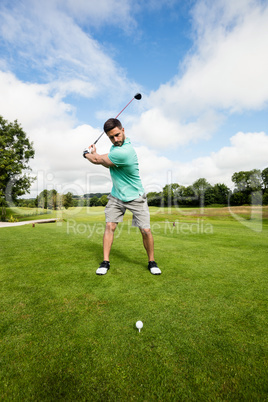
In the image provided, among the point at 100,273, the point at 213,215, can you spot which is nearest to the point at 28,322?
the point at 100,273

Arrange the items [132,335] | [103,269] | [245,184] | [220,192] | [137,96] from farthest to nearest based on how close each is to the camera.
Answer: [220,192]
[245,184]
[137,96]
[103,269]
[132,335]

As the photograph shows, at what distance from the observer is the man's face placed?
3615 mm

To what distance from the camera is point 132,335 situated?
1.77 meters

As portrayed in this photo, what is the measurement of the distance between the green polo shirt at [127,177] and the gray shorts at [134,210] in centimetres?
10

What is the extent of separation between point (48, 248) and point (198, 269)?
3585 millimetres

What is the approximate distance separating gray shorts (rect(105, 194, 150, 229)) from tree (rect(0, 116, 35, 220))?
23.1 metres

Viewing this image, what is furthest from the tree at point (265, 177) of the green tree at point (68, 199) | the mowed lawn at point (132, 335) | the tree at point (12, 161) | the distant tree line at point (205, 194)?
the mowed lawn at point (132, 335)

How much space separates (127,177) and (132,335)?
2.69 meters

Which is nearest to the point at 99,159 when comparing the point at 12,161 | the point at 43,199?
the point at 12,161

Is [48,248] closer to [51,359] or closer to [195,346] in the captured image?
[51,359]

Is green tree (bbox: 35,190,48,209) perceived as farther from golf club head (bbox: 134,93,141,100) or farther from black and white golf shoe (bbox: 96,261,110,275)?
black and white golf shoe (bbox: 96,261,110,275)

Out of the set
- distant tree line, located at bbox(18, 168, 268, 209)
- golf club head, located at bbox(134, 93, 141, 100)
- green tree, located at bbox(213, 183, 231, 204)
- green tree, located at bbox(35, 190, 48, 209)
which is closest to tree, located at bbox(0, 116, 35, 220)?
distant tree line, located at bbox(18, 168, 268, 209)

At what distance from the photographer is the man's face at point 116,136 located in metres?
3.62

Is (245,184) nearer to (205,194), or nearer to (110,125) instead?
(205,194)
